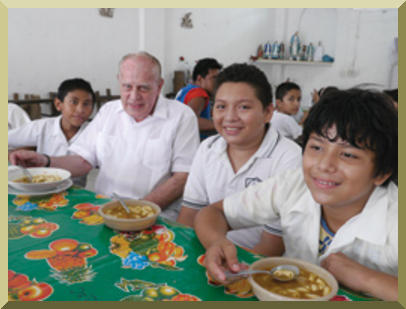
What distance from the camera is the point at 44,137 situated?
254 centimetres

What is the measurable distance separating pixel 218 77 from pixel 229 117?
0.24 m

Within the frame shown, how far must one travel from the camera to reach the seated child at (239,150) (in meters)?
1.57

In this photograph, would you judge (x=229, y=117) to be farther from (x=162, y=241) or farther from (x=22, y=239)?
(x=22, y=239)

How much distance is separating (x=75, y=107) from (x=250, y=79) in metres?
1.53

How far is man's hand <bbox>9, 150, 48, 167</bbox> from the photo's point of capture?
181 centimetres

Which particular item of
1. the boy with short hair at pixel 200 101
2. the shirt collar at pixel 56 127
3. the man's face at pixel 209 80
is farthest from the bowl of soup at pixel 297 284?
the man's face at pixel 209 80

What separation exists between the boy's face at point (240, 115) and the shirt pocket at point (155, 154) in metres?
0.54

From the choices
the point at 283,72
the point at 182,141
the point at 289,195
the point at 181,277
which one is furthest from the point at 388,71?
the point at 181,277

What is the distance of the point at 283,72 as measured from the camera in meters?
8.07

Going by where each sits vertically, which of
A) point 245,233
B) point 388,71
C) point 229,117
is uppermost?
point 388,71

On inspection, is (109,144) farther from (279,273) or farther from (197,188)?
(279,273)

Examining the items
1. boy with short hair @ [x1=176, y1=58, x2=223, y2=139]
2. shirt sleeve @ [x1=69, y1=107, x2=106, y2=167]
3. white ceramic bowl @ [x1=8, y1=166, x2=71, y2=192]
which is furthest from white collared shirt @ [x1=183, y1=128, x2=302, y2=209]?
boy with short hair @ [x1=176, y1=58, x2=223, y2=139]

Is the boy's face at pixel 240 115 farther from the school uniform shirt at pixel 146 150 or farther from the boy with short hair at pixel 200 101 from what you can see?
the boy with short hair at pixel 200 101

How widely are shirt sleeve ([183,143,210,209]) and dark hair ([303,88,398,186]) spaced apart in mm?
716
